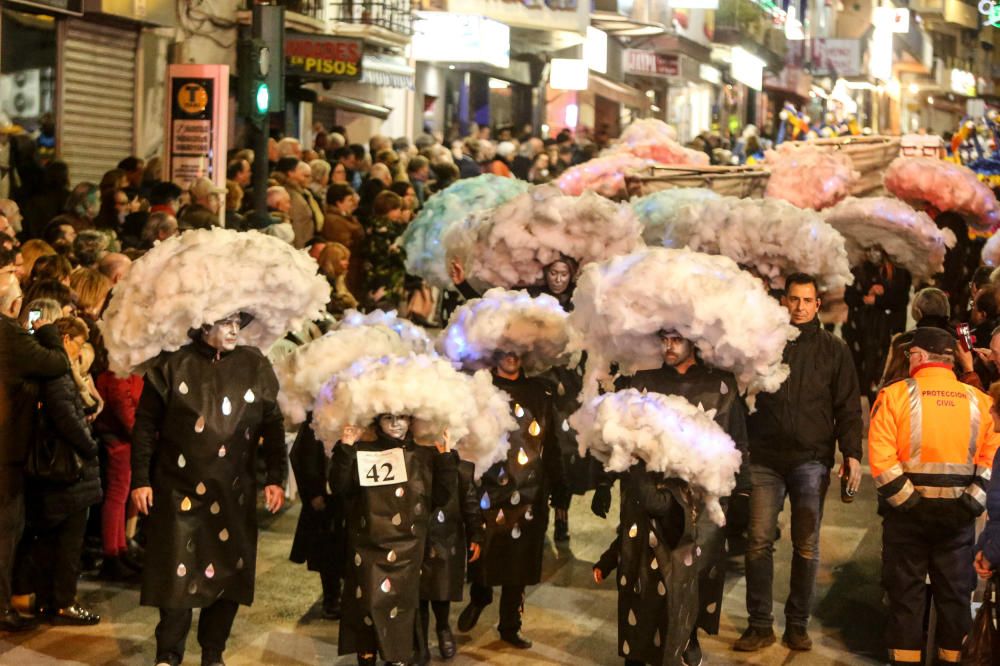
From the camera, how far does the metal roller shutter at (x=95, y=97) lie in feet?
60.1

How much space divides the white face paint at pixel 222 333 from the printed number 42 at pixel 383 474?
859 millimetres

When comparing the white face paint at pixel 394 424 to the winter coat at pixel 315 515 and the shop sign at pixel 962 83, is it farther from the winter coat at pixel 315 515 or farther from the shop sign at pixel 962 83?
the shop sign at pixel 962 83

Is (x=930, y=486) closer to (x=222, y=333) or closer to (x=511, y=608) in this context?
(x=511, y=608)

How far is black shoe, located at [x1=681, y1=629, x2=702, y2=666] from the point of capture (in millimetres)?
7871

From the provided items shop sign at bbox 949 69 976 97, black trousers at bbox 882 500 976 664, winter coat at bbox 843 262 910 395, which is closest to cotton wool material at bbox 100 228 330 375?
black trousers at bbox 882 500 976 664

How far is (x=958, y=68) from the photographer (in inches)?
3868

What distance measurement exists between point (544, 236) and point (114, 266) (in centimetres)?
254

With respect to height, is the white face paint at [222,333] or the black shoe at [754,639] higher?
the white face paint at [222,333]

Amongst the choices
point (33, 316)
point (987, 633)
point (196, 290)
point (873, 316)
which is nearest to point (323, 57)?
point (873, 316)

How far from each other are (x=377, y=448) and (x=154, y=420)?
39.4 inches

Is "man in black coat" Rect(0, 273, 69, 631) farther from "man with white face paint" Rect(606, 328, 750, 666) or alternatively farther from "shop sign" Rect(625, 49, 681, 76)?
"shop sign" Rect(625, 49, 681, 76)

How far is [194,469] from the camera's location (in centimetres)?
767

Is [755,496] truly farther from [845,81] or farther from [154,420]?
[845,81]

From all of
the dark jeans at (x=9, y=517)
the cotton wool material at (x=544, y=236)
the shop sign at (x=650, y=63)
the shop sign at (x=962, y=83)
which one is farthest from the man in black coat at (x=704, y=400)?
the shop sign at (x=962, y=83)
